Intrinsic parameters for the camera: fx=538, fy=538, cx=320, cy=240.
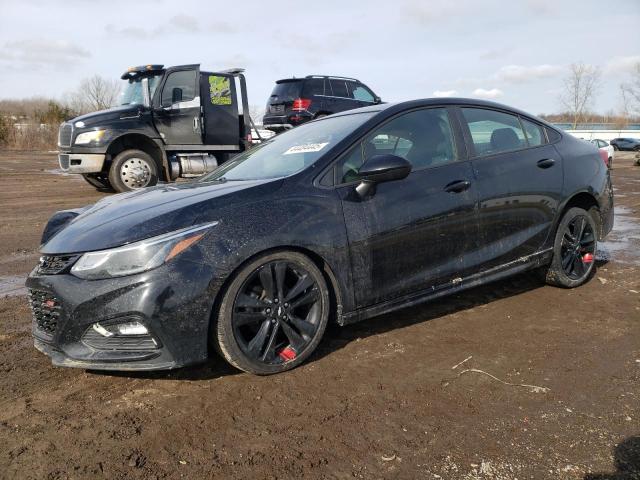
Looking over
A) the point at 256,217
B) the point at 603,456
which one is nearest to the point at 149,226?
the point at 256,217

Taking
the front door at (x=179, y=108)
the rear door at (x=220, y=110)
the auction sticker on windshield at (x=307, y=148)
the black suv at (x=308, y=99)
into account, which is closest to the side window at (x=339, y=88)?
the black suv at (x=308, y=99)

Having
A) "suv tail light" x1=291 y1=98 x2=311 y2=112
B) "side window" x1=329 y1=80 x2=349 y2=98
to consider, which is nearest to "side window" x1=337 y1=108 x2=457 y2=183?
"suv tail light" x1=291 y1=98 x2=311 y2=112

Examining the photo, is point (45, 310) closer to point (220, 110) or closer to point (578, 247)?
point (578, 247)

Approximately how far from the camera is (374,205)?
3.33 meters

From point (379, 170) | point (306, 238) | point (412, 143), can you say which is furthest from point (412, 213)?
point (306, 238)

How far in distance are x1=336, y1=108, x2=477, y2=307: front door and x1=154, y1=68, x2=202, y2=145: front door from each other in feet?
26.8

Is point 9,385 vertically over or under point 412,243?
under

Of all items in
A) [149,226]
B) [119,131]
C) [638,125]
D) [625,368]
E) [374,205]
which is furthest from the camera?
[638,125]

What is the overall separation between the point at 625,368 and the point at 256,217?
7.55ft

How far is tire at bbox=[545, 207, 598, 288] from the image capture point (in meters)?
4.45

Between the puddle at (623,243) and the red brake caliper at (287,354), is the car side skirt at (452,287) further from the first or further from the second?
the puddle at (623,243)

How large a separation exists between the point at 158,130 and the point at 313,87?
18.5 ft

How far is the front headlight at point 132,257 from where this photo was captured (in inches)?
107

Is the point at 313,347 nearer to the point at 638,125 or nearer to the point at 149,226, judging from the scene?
the point at 149,226
